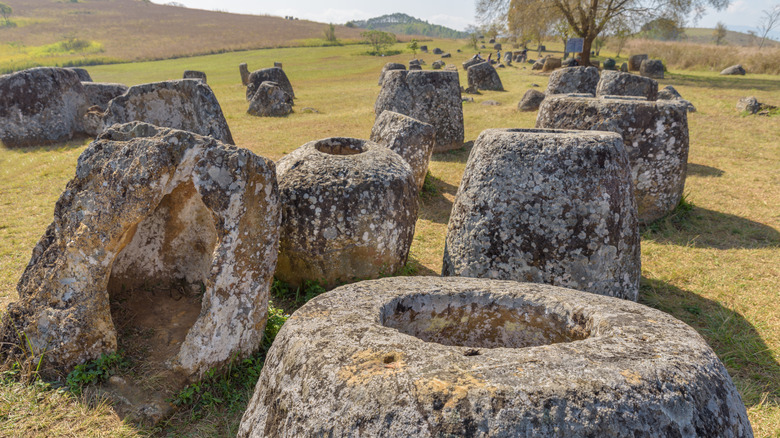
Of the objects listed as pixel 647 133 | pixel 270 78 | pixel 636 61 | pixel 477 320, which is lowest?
pixel 477 320

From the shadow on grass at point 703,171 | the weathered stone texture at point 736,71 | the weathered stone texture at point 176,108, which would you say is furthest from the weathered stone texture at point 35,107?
the weathered stone texture at point 736,71

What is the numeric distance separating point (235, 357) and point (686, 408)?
2959 millimetres

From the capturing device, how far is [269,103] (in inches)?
653

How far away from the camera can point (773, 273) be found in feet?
17.0

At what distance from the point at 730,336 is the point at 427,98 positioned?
795cm

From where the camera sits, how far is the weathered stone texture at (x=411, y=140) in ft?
26.2

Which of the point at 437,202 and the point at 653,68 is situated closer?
the point at 437,202

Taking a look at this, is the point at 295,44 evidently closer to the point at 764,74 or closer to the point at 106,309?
the point at 764,74

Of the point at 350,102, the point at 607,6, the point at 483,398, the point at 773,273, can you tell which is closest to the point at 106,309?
the point at 483,398

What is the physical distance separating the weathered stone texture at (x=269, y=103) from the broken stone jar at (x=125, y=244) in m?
13.5

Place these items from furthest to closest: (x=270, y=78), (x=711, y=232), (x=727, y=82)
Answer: (x=727, y=82)
(x=270, y=78)
(x=711, y=232)

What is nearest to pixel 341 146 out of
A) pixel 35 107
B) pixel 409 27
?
pixel 35 107

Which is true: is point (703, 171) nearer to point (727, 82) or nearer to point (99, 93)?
point (99, 93)

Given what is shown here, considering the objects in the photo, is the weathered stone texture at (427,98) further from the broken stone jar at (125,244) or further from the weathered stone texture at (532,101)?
the broken stone jar at (125,244)
